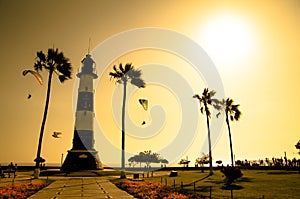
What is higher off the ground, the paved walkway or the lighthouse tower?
the lighthouse tower

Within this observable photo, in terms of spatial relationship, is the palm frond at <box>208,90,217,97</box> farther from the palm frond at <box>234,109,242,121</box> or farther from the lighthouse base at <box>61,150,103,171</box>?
the lighthouse base at <box>61,150,103,171</box>

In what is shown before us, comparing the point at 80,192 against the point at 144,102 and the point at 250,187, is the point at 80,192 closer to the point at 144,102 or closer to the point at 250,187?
the point at 250,187

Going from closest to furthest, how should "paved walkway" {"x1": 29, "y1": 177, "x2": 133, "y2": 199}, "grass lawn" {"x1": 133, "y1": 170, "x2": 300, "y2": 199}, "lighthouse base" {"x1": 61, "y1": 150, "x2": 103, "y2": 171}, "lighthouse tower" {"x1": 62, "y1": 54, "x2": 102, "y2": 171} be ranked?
"paved walkway" {"x1": 29, "y1": 177, "x2": 133, "y2": 199} → "grass lawn" {"x1": 133, "y1": 170, "x2": 300, "y2": 199} → "lighthouse base" {"x1": 61, "y1": 150, "x2": 103, "y2": 171} → "lighthouse tower" {"x1": 62, "y1": 54, "x2": 102, "y2": 171}

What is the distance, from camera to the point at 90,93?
172ft

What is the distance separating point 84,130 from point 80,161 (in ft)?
19.1

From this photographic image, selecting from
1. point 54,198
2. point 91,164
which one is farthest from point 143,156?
point 54,198

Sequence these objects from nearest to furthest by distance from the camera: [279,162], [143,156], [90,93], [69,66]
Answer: [69,66] < [90,93] < [279,162] < [143,156]

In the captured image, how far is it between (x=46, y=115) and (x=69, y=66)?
Answer: 24.9ft

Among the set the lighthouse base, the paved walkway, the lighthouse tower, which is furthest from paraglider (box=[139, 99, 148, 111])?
the lighthouse base

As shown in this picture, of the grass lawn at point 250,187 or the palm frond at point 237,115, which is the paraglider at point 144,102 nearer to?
the grass lawn at point 250,187

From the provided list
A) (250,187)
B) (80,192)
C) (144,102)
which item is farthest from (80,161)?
(250,187)

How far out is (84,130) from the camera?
4988 cm

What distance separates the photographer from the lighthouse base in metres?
47.1

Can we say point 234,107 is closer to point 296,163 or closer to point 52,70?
point 296,163
